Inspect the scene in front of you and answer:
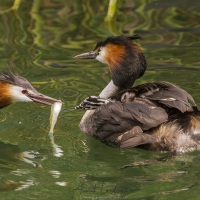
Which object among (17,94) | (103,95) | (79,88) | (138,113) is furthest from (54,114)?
(79,88)

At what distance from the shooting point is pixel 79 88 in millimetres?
8031

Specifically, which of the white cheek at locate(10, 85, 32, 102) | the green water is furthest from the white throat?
the white cheek at locate(10, 85, 32, 102)

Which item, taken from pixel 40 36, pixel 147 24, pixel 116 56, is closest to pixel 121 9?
pixel 147 24

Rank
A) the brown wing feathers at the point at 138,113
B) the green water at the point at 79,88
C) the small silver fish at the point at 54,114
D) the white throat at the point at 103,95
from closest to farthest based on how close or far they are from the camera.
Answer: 1. the green water at the point at 79,88
2. the brown wing feathers at the point at 138,113
3. the small silver fish at the point at 54,114
4. the white throat at the point at 103,95

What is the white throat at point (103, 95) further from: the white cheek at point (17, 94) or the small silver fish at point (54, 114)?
the white cheek at point (17, 94)

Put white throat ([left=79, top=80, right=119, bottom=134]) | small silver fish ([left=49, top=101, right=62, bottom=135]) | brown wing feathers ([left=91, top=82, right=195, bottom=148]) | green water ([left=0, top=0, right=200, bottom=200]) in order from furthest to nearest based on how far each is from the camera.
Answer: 1. white throat ([left=79, top=80, right=119, bottom=134])
2. small silver fish ([left=49, top=101, right=62, bottom=135])
3. brown wing feathers ([left=91, top=82, right=195, bottom=148])
4. green water ([left=0, top=0, right=200, bottom=200])

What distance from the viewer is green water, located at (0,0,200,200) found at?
5.65 metres

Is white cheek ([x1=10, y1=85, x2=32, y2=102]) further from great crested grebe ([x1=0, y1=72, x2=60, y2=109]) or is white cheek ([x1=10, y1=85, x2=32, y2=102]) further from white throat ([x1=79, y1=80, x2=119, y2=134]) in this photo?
white throat ([x1=79, y1=80, x2=119, y2=134])

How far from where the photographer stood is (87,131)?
274 inches

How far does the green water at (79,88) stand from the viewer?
5.65 metres

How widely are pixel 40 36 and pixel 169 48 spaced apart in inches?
66.2

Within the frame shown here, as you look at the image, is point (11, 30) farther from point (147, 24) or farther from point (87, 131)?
point (87, 131)

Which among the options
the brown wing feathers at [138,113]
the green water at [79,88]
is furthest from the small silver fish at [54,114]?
the brown wing feathers at [138,113]

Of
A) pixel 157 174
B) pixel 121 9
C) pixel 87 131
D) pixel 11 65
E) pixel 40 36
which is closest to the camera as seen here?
pixel 157 174
